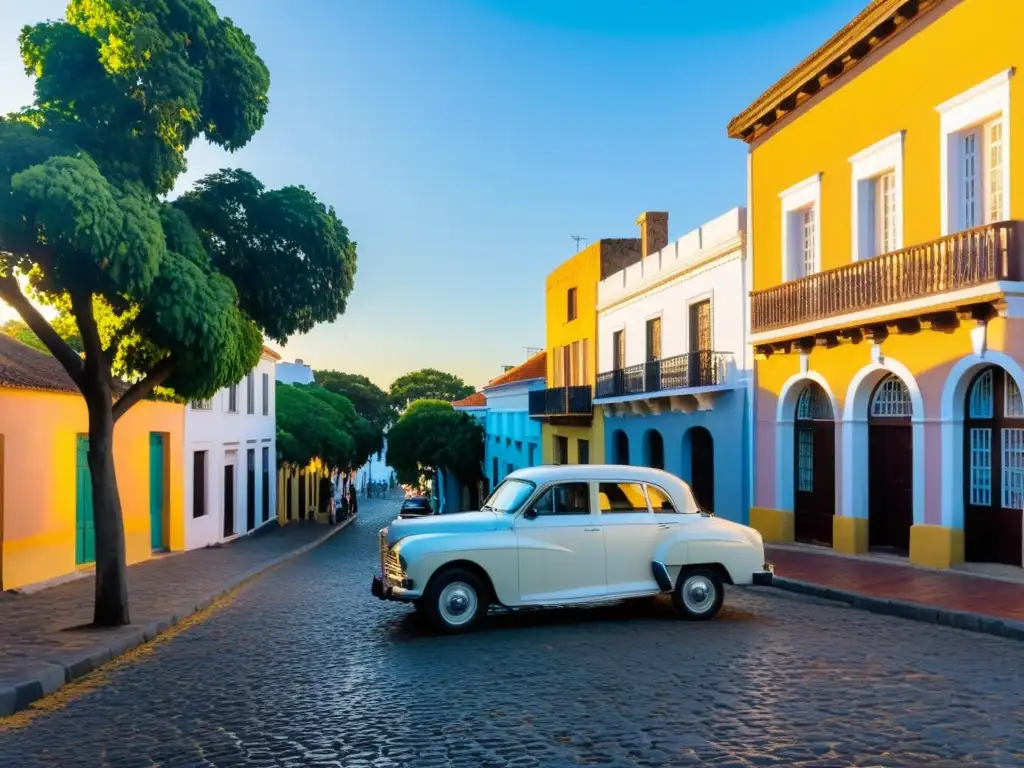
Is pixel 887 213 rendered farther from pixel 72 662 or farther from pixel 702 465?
pixel 72 662

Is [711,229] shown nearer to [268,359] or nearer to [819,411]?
[819,411]

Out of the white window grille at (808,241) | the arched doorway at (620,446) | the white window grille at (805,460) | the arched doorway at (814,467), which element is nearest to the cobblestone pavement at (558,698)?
the arched doorway at (814,467)

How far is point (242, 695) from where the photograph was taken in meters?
7.54

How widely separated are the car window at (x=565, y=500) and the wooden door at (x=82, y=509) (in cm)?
961

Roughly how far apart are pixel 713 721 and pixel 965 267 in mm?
9563

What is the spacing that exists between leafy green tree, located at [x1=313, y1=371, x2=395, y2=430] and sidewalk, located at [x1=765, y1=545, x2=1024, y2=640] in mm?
67257

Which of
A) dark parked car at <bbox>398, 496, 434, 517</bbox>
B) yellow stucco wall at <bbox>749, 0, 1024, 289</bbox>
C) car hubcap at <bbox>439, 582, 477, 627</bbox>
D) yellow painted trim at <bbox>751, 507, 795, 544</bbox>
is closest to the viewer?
car hubcap at <bbox>439, 582, 477, 627</bbox>

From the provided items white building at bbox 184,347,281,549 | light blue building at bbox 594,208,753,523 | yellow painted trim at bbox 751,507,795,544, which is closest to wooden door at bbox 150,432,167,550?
white building at bbox 184,347,281,549

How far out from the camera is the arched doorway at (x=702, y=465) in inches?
977

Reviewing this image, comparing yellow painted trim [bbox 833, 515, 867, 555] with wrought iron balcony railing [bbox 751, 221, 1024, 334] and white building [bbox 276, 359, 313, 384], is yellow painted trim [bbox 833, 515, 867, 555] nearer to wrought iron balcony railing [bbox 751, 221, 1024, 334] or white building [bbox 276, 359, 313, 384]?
wrought iron balcony railing [bbox 751, 221, 1024, 334]

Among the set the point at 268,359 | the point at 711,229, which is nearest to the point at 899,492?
the point at 711,229

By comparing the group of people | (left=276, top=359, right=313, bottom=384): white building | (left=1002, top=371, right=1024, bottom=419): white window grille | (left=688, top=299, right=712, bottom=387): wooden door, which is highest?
(left=276, top=359, right=313, bottom=384): white building

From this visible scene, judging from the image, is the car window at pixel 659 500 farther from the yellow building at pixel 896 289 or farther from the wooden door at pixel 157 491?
the wooden door at pixel 157 491

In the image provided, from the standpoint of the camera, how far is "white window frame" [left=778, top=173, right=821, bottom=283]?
1861 cm
